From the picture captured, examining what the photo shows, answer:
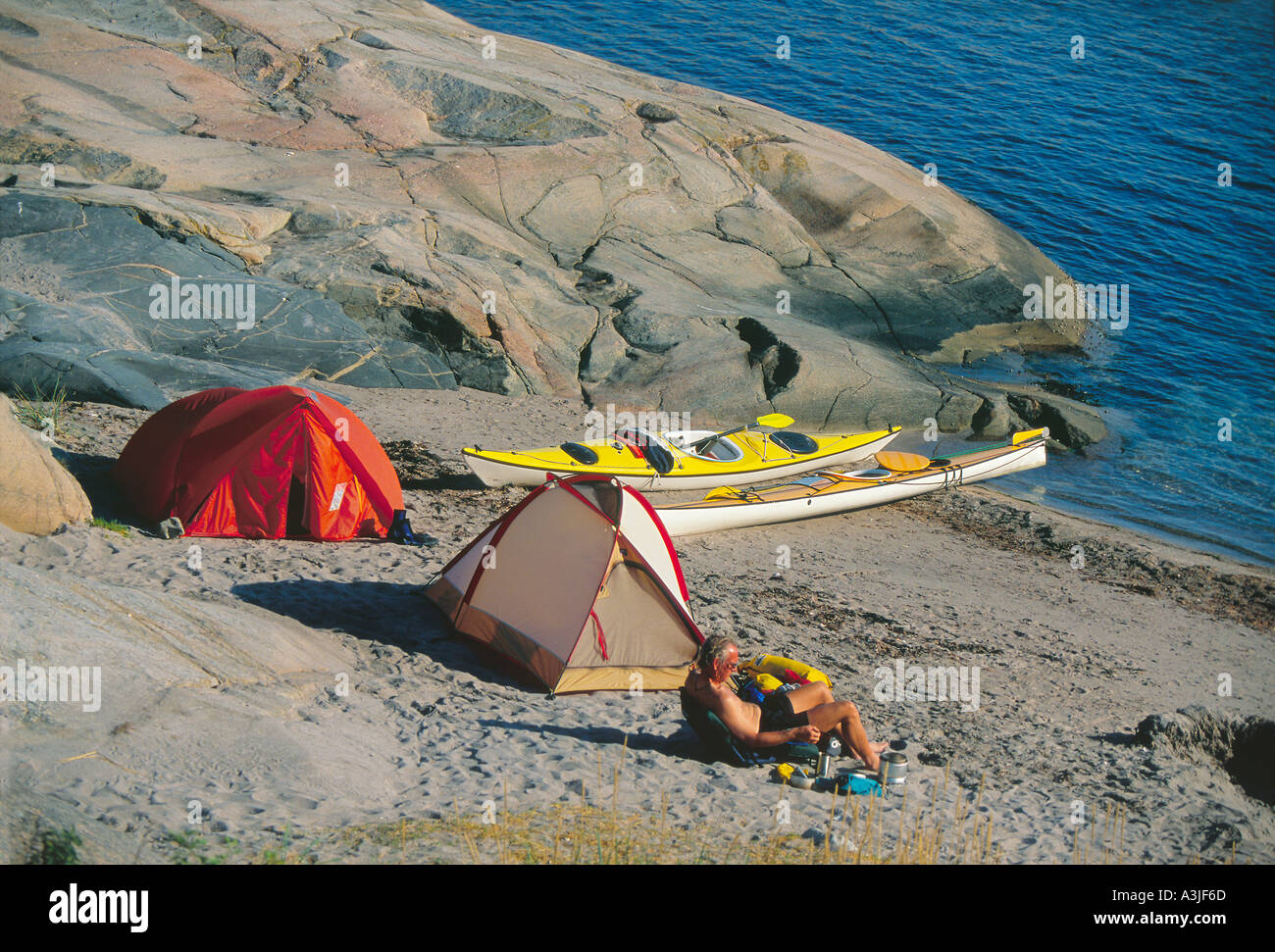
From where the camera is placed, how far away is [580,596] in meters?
8.99

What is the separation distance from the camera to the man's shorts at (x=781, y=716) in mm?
7577

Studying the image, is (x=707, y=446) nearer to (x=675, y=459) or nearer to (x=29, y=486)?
(x=675, y=459)

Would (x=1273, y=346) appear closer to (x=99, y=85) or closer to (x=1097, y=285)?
(x=1097, y=285)

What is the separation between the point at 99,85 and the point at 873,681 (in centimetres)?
1892

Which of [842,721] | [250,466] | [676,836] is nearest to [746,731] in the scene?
[842,721]

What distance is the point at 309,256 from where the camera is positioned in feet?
55.3

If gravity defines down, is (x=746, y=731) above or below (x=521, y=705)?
above

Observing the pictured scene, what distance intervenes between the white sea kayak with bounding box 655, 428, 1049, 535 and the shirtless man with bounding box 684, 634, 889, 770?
17.5 feet

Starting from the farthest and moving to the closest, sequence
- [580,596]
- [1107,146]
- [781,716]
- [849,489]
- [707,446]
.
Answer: [1107,146] → [849,489] → [707,446] → [580,596] → [781,716]

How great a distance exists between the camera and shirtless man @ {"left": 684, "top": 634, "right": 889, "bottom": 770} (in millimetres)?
7270

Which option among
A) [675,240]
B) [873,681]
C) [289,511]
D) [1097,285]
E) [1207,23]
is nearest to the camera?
[873,681]

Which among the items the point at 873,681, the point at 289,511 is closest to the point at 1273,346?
the point at 873,681

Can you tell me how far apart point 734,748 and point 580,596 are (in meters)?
2.17

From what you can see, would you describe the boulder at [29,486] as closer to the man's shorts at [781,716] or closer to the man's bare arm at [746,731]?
the man's bare arm at [746,731]
